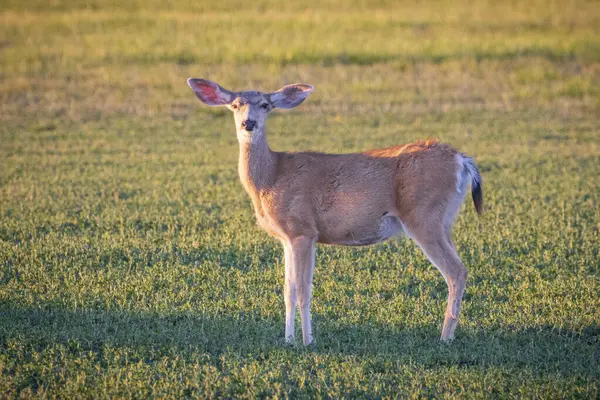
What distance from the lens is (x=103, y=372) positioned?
726 centimetres

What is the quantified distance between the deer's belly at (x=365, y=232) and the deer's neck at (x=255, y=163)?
810mm

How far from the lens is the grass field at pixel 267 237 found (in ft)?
24.1

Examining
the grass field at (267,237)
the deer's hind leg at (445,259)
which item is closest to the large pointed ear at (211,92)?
the grass field at (267,237)

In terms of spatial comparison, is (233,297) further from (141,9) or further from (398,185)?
(141,9)

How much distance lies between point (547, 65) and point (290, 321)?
21.9 meters

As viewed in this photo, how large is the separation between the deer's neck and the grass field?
1.34 metres

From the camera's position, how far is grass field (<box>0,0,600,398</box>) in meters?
7.34

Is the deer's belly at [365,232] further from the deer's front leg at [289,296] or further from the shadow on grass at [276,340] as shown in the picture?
the shadow on grass at [276,340]

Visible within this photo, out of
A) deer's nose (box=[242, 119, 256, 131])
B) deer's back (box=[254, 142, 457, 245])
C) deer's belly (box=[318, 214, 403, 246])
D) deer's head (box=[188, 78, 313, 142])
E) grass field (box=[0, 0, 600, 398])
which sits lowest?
grass field (box=[0, 0, 600, 398])

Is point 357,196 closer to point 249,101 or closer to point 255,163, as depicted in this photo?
point 255,163

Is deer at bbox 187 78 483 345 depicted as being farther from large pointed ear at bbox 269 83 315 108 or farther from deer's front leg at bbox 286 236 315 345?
large pointed ear at bbox 269 83 315 108

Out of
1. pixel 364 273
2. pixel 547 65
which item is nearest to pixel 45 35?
pixel 547 65

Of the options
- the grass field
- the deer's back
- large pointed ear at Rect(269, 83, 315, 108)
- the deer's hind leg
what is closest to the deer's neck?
the deer's back

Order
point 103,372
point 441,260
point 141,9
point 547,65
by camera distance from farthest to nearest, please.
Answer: point 141,9 < point 547,65 < point 441,260 < point 103,372
